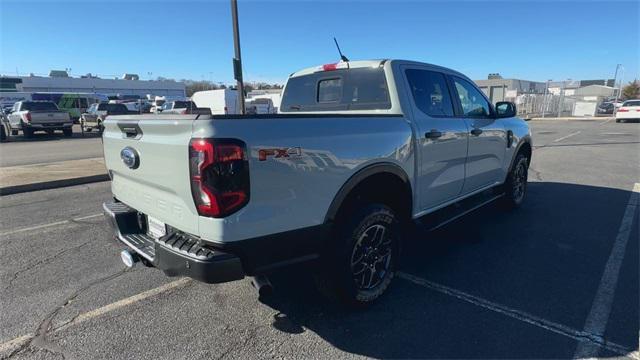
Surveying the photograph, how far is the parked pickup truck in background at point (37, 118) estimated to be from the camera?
2008 centimetres

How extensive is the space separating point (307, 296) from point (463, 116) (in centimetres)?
261

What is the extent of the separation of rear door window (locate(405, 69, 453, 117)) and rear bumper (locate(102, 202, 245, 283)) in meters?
2.36

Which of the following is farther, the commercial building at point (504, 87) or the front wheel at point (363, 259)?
the commercial building at point (504, 87)

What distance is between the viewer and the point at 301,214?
2553 mm

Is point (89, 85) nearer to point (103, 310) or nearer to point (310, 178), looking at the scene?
point (103, 310)

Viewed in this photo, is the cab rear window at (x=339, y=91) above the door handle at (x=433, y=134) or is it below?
above

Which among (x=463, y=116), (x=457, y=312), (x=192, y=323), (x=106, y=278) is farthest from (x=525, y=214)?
(x=106, y=278)

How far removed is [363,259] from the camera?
3.14 meters

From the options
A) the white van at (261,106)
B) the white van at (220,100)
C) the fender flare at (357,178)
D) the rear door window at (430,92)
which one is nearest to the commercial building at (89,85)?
the white van at (220,100)

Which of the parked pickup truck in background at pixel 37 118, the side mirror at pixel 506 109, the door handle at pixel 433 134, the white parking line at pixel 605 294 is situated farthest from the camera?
the parked pickup truck in background at pixel 37 118

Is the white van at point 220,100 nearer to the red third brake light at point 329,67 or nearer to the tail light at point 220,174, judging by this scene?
the red third brake light at point 329,67

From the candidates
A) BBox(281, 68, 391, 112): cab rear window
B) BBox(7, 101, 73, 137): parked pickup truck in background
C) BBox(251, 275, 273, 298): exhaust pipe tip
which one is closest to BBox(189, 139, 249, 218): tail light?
BBox(251, 275, 273, 298): exhaust pipe tip

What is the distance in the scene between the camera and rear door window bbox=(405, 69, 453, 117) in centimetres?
377

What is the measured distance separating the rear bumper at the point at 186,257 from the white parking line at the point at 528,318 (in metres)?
2.01
